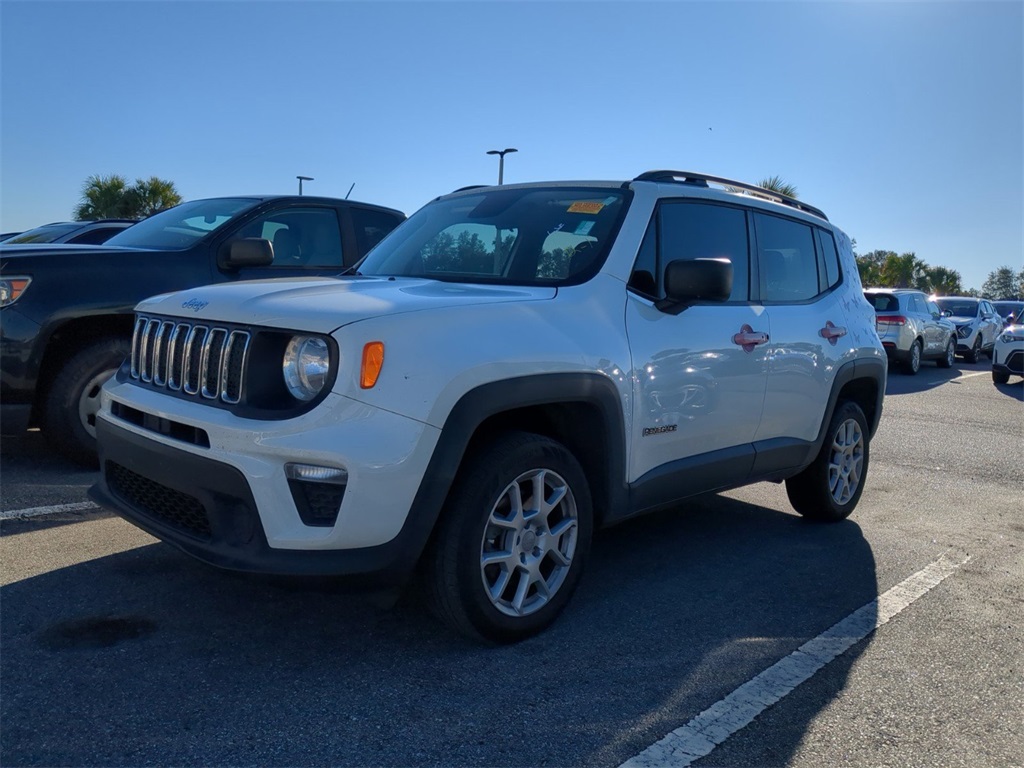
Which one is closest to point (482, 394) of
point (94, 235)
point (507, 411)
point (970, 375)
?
point (507, 411)

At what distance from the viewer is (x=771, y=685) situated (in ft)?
10.4

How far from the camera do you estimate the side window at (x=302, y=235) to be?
6.48 meters

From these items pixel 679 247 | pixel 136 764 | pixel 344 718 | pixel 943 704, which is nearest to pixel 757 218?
pixel 679 247

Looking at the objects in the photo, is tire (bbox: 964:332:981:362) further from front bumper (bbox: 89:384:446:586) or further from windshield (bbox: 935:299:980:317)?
front bumper (bbox: 89:384:446:586)

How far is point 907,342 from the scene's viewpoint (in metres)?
16.6

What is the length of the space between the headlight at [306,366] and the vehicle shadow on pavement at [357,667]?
2.06ft

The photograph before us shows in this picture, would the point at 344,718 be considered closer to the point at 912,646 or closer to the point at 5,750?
the point at 5,750

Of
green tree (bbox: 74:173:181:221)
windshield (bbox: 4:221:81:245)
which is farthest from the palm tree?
windshield (bbox: 4:221:81:245)

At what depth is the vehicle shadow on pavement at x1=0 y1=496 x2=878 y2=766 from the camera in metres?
2.63

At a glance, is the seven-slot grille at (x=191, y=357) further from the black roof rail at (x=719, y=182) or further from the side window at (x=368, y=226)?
the side window at (x=368, y=226)

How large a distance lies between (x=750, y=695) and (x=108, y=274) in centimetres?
448

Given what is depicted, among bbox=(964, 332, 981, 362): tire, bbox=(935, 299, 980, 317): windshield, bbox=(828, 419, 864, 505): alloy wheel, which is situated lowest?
bbox=(964, 332, 981, 362): tire

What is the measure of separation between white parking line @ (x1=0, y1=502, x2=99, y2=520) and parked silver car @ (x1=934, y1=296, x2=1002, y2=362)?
20.9 m

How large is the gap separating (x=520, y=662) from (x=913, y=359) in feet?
51.3
